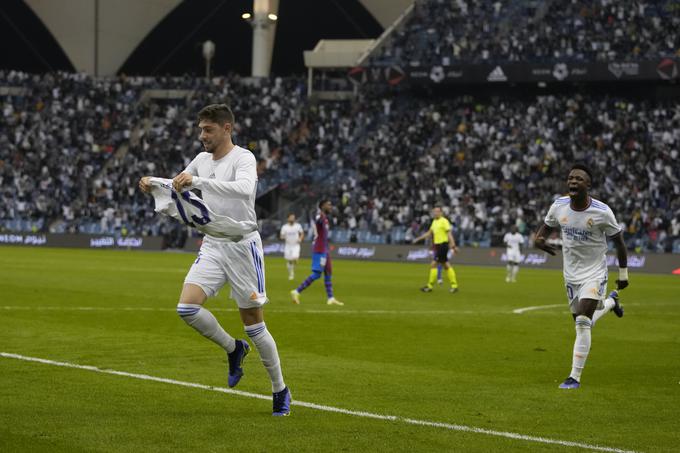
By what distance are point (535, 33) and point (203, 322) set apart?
52.5 metres

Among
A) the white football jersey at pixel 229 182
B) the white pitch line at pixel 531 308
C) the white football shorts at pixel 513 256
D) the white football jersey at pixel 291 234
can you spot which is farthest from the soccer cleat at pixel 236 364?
the white football shorts at pixel 513 256

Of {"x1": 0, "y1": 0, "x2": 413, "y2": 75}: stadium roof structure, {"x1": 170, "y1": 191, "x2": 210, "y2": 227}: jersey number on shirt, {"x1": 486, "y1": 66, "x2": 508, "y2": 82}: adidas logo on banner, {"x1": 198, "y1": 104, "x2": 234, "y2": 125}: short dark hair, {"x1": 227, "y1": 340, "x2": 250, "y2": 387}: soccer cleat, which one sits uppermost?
{"x1": 0, "y1": 0, "x2": 413, "y2": 75}: stadium roof structure

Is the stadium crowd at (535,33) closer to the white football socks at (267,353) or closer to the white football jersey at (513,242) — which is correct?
the white football jersey at (513,242)

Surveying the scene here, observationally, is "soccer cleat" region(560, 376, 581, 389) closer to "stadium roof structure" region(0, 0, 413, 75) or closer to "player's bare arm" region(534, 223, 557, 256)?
"player's bare arm" region(534, 223, 557, 256)

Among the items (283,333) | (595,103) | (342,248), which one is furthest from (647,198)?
(283,333)

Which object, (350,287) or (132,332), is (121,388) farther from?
(350,287)

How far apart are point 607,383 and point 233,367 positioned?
425cm

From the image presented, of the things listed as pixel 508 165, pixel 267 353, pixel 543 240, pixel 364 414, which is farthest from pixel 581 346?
pixel 508 165

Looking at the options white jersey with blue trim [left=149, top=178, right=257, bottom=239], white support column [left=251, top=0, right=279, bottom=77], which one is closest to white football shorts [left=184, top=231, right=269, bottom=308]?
white jersey with blue trim [left=149, top=178, right=257, bottom=239]

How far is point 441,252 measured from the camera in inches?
1163

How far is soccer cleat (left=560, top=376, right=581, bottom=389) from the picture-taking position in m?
10.8

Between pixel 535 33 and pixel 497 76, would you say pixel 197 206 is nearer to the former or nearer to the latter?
pixel 497 76

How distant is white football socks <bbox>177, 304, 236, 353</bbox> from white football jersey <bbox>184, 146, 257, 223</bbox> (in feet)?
2.79

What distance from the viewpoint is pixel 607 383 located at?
37.3 feet
